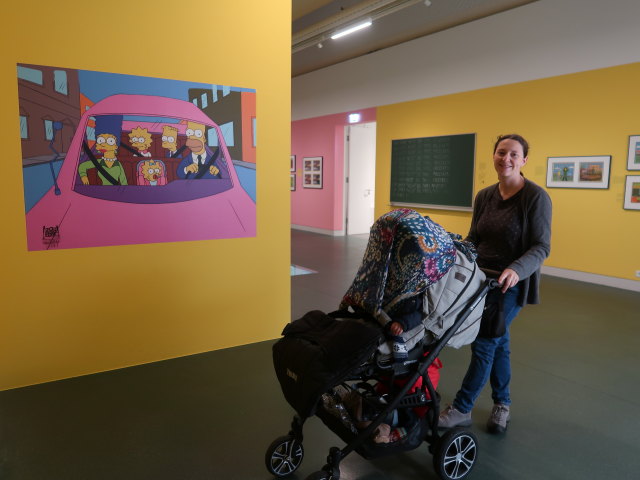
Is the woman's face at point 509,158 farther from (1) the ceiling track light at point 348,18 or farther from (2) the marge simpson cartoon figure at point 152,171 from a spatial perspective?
(1) the ceiling track light at point 348,18

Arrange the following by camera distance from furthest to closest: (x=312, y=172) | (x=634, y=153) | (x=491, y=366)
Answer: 1. (x=312, y=172)
2. (x=634, y=153)
3. (x=491, y=366)

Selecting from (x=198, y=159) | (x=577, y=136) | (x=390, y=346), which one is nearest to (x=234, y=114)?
(x=198, y=159)

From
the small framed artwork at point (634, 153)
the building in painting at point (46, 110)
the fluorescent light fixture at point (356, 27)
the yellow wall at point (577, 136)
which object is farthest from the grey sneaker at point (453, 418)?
the fluorescent light fixture at point (356, 27)

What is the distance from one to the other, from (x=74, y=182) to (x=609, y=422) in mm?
3491

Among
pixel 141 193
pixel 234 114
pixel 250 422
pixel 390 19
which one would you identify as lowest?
pixel 250 422

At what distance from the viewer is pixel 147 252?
3197 millimetres

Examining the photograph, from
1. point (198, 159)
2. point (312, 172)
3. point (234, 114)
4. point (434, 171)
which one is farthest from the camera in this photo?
point (312, 172)

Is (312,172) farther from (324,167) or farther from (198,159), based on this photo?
(198,159)

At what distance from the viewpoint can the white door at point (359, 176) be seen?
34.4 ft

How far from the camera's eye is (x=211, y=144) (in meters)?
3.32

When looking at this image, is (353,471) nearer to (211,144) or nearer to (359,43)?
(211,144)

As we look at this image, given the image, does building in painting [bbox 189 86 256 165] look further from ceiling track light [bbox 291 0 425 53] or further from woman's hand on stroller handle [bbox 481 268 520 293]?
ceiling track light [bbox 291 0 425 53]

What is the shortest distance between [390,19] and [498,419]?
695 cm

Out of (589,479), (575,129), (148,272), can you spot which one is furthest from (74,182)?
(575,129)
